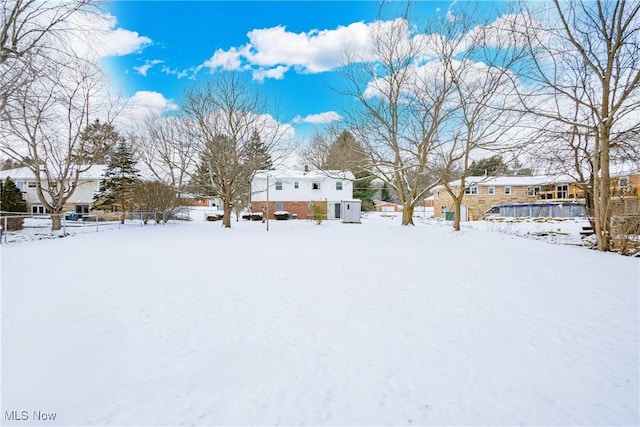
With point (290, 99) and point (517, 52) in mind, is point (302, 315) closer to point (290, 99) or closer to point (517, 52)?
point (517, 52)

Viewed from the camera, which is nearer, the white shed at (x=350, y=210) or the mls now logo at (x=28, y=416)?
the mls now logo at (x=28, y=416)

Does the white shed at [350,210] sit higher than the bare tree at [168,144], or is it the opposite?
the bare tree at [168,144]

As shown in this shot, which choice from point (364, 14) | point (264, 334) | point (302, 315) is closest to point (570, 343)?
point (302, 315)

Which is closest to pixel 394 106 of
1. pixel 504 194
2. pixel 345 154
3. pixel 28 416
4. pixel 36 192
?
pixel 345 154

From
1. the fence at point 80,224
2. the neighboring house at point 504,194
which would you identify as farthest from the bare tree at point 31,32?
the neighboring house at point 504,194

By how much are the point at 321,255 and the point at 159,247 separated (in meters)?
5.99

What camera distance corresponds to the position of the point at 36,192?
32875mm

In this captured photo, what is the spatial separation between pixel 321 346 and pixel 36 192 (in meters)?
41.9

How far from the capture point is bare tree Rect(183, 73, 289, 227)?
2028 cm

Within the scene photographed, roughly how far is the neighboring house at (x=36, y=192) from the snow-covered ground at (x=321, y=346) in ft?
103

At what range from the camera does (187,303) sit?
17.1 ft

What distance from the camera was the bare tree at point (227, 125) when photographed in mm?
20281

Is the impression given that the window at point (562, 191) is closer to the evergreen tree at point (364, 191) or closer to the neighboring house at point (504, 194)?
the neighboring house at point (504, 194)

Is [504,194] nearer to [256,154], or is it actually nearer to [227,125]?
[256,154]
